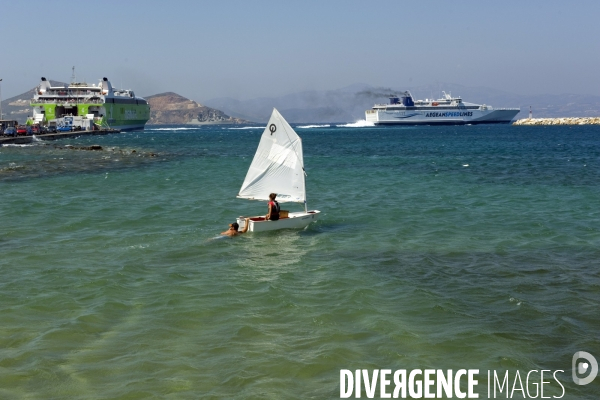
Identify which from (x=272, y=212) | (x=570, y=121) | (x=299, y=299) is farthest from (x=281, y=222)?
(x=570, y=121)

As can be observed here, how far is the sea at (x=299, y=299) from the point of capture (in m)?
9.61

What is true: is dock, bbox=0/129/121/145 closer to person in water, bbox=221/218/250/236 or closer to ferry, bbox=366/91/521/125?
person in water, bbox=221/218/250/236

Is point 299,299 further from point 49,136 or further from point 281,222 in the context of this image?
point 49,136

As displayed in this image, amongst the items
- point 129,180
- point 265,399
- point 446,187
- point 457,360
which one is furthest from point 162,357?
point 129,180

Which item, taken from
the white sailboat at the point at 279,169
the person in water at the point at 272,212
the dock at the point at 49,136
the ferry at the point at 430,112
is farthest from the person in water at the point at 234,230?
the ferry at the point at 430,112

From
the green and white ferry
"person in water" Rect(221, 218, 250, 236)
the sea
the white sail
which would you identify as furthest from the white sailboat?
the green and white ferry

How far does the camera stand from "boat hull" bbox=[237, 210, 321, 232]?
20109 millimetres

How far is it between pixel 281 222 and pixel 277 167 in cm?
223

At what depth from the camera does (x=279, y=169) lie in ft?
71.6

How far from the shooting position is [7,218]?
2355 cm

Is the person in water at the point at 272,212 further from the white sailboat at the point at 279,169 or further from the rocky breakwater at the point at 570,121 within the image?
the rocky breakwater at the point at 570,121

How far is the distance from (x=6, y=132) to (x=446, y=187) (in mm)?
66754

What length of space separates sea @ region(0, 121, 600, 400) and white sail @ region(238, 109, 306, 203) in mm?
1607

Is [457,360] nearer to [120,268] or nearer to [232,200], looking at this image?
[120,268]
